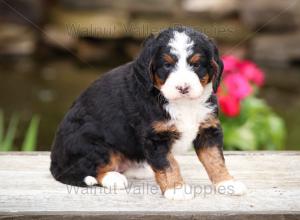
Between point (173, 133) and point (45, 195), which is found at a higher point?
point (173, 133)

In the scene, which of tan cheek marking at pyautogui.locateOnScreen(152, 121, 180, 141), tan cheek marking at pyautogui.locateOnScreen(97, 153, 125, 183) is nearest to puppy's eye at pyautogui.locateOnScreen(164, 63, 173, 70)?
tan cheek marking at pyautogui.locateOnScreen(152, 121, 180, 141)

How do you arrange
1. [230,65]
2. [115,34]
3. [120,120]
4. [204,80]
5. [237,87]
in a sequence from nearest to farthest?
[204,80] → [120,120] → [237,87] → [230,65] → [115,34]

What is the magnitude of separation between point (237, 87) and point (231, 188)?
6.18ft

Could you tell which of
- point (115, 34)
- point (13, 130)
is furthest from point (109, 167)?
point (115, 34)

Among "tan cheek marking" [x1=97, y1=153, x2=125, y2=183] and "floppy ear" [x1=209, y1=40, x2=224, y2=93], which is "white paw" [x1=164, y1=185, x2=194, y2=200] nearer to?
"tan cheek marking" [x1=97, y1=153, x2=125, y2=183]

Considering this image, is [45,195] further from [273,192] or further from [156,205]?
[273,192]

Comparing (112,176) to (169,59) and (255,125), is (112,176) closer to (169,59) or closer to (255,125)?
(169,59)

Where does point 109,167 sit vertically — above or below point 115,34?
below

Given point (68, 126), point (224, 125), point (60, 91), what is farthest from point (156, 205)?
point (60, 91)

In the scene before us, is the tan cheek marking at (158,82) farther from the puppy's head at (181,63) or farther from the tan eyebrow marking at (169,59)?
the tan eyebrow marking at (169,59)

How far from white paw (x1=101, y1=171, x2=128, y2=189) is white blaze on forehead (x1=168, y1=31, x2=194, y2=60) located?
0.75 meters

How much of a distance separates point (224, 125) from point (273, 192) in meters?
1.86

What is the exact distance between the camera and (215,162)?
324 cm

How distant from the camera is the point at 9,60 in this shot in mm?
9977
